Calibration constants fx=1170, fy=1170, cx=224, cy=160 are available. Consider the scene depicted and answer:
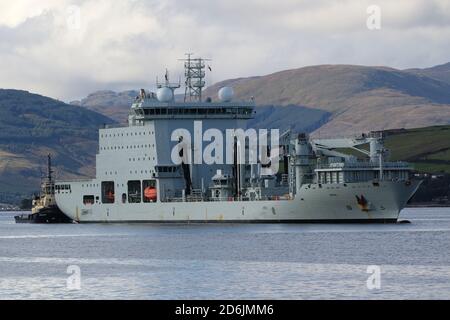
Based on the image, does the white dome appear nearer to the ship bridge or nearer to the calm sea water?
the ship bridge

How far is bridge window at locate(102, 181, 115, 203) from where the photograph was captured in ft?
340

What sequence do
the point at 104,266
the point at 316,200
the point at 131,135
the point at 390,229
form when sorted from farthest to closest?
the point at 131,135, the point at 316,200, the point at 390,229, the point at 104,266

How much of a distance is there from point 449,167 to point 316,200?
11453 cm

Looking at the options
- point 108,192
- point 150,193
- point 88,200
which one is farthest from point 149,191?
point 88,200

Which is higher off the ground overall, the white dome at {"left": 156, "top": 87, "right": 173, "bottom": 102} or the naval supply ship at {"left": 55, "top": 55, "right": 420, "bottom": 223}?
the white dome at {"left": 156, "top": 87, "right": 173, "bottom": 102}

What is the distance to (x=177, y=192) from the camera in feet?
323

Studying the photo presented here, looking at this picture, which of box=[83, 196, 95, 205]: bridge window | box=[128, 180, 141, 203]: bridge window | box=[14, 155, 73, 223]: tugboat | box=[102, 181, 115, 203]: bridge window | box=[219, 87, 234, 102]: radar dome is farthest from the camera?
box=[14, 155, 73, 223]: tugboat

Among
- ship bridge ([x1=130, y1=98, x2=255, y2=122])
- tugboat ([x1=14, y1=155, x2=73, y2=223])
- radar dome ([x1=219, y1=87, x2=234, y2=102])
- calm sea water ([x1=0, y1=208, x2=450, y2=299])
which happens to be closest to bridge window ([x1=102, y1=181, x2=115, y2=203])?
ship bridge ([x1=130, y1=98, x2=255, y2=122])

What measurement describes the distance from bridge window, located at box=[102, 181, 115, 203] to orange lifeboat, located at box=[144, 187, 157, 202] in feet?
16.9

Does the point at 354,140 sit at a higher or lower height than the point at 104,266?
higher

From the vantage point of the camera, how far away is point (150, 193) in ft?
325

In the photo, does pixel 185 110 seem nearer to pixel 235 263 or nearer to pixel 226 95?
pixel 226 95

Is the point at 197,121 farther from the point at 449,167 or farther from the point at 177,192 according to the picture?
the point at 449,167
